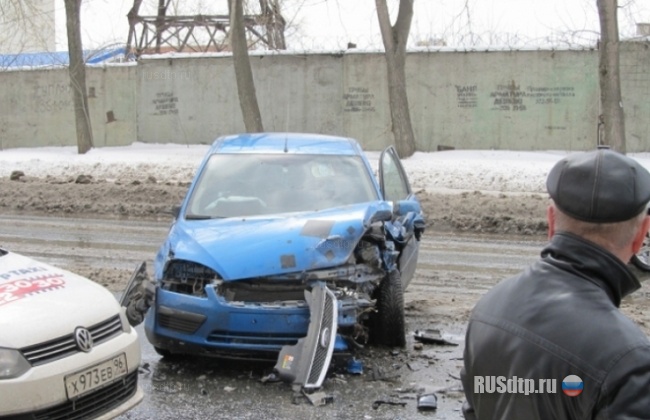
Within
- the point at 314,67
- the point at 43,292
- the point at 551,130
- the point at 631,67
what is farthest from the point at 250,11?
the point at 43,292

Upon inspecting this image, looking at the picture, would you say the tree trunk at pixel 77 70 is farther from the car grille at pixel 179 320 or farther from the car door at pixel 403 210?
the car grille at pixel 179 320

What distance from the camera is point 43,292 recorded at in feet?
15.6

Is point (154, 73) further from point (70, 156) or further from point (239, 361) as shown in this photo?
point (239, 361)

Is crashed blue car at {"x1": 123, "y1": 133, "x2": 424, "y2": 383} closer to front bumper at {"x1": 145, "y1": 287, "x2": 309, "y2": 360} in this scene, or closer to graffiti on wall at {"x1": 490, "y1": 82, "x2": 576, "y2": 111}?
front bumper at {"x1": 145, "y1": 287, "x2": 309, "y2": 360}

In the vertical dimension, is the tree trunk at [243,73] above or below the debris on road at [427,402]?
above

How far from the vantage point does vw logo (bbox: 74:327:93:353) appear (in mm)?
4516

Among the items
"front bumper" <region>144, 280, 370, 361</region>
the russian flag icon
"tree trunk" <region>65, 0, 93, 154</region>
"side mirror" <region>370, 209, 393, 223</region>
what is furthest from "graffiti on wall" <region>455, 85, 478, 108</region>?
the russian flag icon

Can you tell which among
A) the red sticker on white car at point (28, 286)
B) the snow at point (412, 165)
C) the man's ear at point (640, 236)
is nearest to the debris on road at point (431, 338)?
the red sticker on white car at point (28, 286)

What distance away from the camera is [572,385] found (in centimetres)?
184

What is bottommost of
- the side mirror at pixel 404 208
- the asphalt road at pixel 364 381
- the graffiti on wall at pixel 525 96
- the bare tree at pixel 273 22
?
the asphalt road at pixel 364 381

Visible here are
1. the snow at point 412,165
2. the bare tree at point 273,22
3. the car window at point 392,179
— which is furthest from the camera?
the bare tree at point 273,22

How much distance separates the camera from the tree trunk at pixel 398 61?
70.8 ft

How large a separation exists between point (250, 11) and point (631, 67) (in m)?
11.1

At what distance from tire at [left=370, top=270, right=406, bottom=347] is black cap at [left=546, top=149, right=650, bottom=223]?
4.61 metres
